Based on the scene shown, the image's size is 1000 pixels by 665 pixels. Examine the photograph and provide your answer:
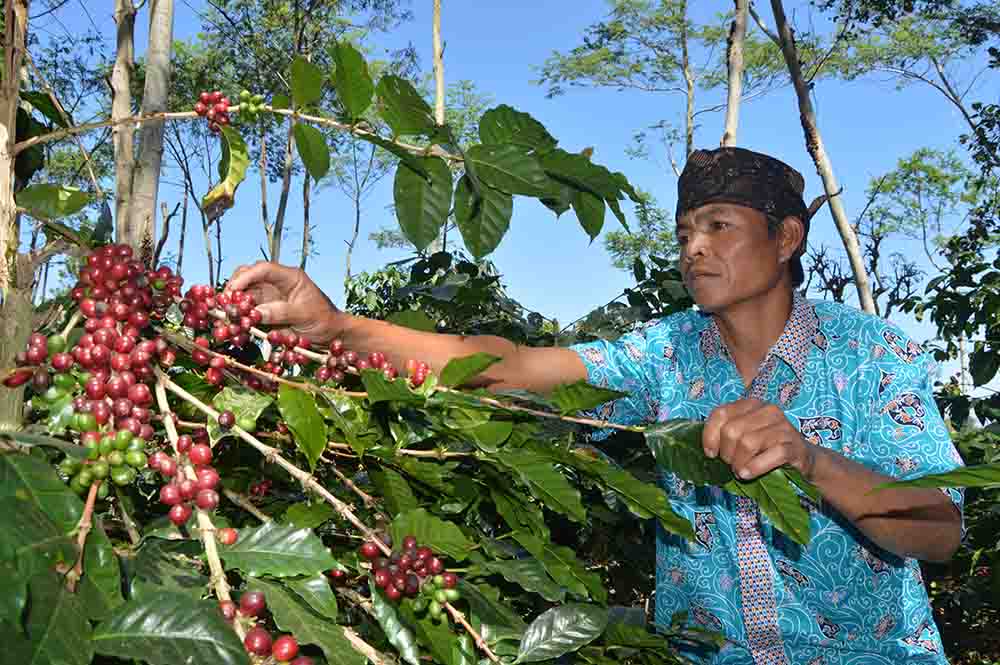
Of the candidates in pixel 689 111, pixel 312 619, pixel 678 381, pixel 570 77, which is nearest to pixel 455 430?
pixel 312 619

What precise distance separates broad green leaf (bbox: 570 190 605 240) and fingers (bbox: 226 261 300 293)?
476 millimetres

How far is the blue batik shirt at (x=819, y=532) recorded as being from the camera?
6.29ft

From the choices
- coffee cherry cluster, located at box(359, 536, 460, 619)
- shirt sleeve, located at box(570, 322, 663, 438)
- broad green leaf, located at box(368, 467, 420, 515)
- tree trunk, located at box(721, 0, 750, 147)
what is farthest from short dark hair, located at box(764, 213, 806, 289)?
tree trunk, located at box(721, 0, 750, 147)

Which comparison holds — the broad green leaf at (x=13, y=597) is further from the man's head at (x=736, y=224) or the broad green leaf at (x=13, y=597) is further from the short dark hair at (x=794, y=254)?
the short dark hair at (x=794, y=254)

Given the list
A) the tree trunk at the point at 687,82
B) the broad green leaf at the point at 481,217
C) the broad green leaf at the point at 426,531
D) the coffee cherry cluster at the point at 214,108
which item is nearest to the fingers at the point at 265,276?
the coffee cherry cluster at the point at 214,108

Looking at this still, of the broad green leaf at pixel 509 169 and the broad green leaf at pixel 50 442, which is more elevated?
the broad green leaf at pixel 509 169

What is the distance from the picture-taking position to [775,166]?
7.62 ft

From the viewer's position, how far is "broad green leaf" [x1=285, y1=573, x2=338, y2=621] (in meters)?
0.71

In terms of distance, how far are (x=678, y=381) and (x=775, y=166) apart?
66 cm

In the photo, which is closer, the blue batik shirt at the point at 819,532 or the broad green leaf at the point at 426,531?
the broad green leaf at the point at 426,531

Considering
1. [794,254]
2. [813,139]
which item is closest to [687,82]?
[813,139]

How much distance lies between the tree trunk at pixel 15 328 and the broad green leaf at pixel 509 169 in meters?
0.49

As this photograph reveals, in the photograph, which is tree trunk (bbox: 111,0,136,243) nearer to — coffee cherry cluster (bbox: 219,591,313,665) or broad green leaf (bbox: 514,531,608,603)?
broad green leaf (bbox: 514,531,608,603)

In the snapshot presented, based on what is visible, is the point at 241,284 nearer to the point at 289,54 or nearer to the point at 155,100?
the point at 155,100
